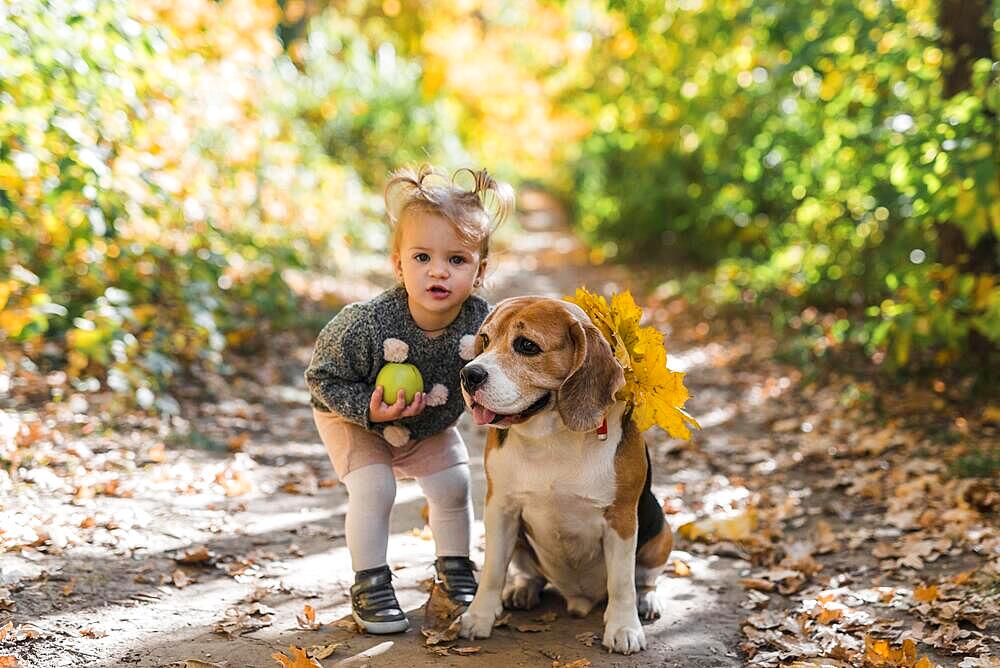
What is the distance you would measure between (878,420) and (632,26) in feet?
19.8

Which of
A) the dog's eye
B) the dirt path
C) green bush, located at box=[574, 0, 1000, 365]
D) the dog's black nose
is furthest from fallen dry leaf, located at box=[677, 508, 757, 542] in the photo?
the dog's black nose

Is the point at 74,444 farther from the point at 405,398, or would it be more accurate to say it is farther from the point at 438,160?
the point at 438,160

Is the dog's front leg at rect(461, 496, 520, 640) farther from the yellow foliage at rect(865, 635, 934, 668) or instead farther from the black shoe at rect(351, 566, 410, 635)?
the yellow foliage at rect(865, 635, 934, 668)

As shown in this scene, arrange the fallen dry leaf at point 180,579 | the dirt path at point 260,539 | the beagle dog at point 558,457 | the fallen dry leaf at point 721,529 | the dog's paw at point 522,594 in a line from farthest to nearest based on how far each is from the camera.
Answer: the fallen dry leaf at point 721,529, the fallen dry leaf at point 180,579, the dog's paw at point 522,594, the dirt path at point 260,539, the beagle dog at point 558,457

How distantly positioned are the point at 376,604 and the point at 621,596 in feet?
3.00

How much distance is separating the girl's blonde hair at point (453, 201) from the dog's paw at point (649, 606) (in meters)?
1.50

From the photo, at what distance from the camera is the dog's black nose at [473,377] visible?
10.9ft

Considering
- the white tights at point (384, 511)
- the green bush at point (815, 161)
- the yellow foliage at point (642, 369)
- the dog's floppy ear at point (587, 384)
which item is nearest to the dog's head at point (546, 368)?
the dog's floppy ear at point (587, 384)

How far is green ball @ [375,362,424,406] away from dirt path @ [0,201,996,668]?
2.77ft

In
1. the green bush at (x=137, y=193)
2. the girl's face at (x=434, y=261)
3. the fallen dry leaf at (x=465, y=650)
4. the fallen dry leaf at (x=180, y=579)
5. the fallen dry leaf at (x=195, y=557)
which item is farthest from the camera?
the green bush at (x=137, y=193)

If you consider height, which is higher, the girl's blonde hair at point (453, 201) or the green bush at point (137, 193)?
the green bush at point (137, 193)

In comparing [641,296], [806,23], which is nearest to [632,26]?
[641,296]

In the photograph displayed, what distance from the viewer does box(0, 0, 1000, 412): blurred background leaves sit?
5.97 meters

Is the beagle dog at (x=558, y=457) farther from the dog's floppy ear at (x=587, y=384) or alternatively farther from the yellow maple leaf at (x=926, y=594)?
the yellow maple leaf at (x=926, y=594)
